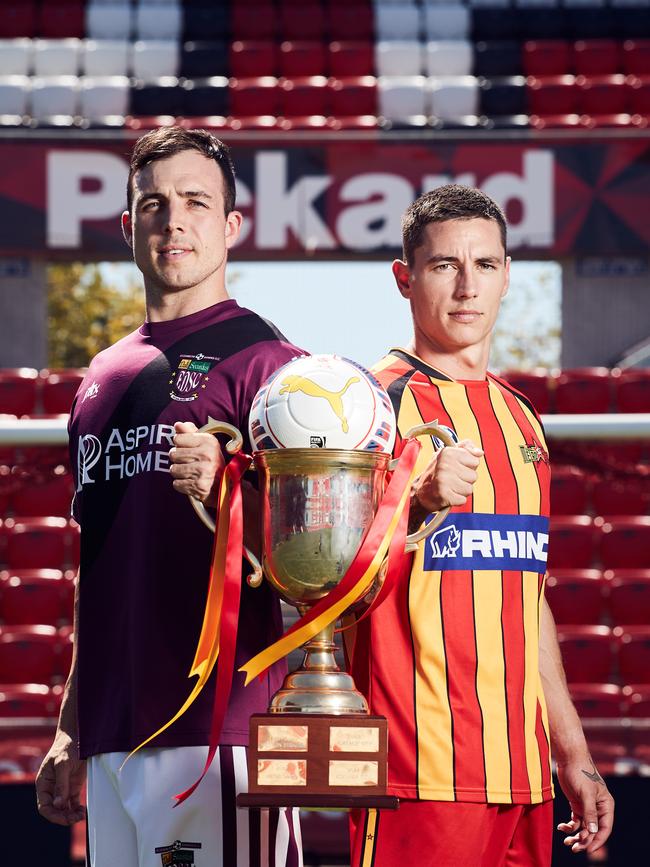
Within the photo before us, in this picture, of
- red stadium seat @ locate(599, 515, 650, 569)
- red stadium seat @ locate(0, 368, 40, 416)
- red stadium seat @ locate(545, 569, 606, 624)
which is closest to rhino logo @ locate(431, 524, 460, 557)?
red stadium seat @ locate(545, 569, 606, 624)

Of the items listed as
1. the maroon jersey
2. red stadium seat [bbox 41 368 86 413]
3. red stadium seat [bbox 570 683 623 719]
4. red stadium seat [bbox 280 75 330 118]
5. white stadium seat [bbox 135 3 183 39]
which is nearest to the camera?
the maroon jersey

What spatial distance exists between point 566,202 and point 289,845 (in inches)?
291

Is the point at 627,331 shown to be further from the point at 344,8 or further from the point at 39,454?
the point at 39,454

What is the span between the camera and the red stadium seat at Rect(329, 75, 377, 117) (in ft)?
31.5

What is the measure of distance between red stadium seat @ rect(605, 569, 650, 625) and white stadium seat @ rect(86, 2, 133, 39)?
5.87 m

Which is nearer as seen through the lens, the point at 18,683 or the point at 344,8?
the point at 18,683

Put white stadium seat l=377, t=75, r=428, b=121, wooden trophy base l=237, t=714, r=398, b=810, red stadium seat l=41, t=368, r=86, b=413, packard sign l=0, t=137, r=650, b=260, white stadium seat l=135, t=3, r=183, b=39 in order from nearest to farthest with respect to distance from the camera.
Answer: wooden trophy base l=237, t=714, r=398, b=810 < red stadium seat l=41, t=368, r=86, b=413 < packard sign l=0, t=137, r=650, b=260 < white stadium seat l=377, t=75, r=428, b=121 < white stadium seat l=135, t=3, r=183, b=39

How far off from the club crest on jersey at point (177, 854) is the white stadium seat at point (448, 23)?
9041 millimetres

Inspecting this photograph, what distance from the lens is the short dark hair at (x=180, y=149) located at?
189 centimetres

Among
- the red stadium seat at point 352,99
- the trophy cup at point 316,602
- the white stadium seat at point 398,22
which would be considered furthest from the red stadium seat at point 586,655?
the white stadium seat at point 398,22

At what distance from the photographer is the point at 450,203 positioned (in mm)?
2043

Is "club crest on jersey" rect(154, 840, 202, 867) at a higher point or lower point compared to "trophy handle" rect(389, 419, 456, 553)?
lower

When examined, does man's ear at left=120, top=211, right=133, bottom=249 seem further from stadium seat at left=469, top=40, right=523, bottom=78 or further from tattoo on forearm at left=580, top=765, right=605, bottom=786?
stadium seat at left=469, top=40, right=523, bottom=78

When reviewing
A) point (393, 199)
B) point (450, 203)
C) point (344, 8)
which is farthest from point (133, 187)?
point (344, 8)
